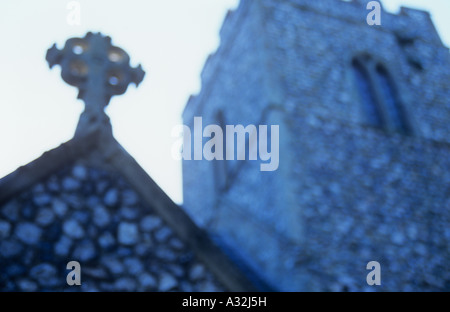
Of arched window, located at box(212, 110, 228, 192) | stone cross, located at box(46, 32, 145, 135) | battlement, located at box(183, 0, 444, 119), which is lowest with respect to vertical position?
stone cross, located at box(46, 32, 145, 135)

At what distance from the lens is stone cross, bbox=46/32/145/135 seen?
469 centimetres

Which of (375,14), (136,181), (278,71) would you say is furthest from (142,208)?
(375,14)

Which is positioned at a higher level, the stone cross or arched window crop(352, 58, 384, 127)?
arched window crop(352, 58, 384, 127)

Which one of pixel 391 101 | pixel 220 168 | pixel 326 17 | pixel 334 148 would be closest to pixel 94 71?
pixel 334 148

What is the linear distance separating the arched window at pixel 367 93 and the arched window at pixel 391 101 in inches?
7.2

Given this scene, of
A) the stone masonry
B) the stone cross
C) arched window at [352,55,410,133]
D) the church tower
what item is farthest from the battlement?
the stone masonry

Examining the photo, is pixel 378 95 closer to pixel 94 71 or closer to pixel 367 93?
pixel 367 93

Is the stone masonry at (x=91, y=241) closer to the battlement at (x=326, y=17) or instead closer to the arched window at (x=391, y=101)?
the battlement at (x=326, y=17)

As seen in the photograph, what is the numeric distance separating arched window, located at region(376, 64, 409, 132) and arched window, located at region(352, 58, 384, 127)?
183 millimetres

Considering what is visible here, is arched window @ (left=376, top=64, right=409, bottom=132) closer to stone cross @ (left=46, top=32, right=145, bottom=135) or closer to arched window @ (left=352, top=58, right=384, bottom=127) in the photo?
arched window @ (left=352, top=58, right=384, bottom=127)

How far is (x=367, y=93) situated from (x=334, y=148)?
1.86 meters

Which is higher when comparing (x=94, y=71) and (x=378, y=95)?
(x=378, y=95)

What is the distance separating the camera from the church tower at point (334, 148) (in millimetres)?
6785

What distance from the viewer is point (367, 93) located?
9.12 m
